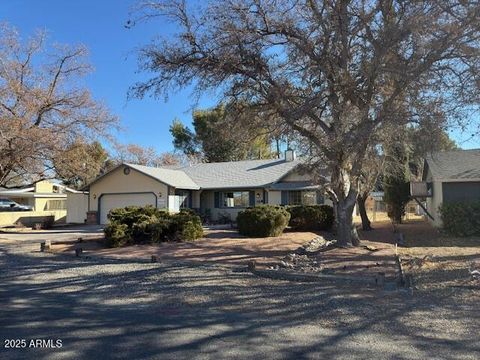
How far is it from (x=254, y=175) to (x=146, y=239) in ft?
51.3

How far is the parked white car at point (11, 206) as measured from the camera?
48.5m

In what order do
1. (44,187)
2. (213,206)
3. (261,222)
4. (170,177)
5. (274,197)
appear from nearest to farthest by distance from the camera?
1. (261,222)
2. (274,197)
3. (170,177)
4. (213,206)
5. (44,187)

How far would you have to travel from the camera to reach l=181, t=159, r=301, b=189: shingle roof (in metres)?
30.9

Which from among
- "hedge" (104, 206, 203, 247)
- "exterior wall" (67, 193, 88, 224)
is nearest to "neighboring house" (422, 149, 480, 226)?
"hedge" (104, 206, 203, 247)

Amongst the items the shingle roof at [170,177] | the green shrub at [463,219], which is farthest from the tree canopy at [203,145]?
the green shrub at [463,219]

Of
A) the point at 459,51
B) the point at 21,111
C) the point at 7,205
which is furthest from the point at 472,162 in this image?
the point at 7,205

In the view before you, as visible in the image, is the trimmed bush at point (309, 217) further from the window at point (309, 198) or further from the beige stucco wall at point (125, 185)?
the beige stucco wall at point (125, 185)

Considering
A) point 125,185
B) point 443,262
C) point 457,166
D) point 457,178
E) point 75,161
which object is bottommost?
point 443,262

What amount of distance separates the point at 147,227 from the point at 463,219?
1310 cm

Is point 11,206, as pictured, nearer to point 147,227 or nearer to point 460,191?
point 147,227

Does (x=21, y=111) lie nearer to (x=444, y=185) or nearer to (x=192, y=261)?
(x=192, y=261)

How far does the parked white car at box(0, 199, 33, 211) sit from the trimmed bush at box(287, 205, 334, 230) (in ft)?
113

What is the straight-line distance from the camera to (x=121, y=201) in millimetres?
30922

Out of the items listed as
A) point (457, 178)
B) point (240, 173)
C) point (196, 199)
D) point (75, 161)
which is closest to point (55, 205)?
point (196, 199)
